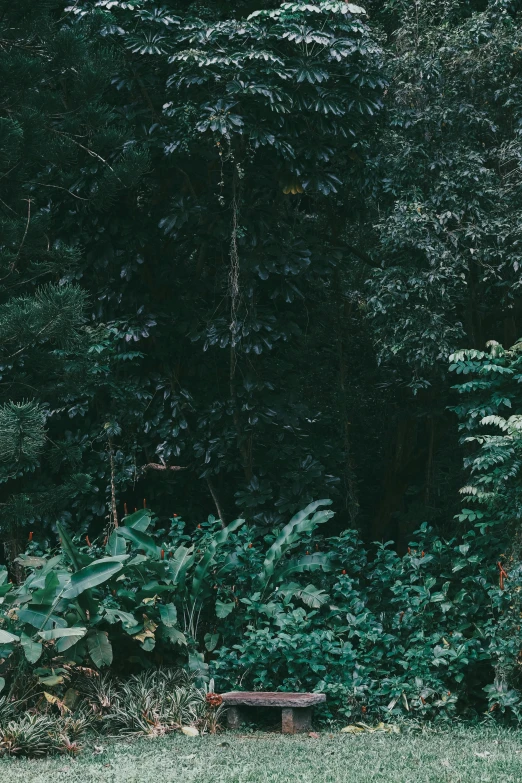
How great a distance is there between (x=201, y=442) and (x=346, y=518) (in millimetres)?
2647

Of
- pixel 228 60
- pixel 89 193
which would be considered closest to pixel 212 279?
pixel 89 193

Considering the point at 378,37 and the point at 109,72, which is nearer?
the point at 109,72

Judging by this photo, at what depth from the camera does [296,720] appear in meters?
5.38

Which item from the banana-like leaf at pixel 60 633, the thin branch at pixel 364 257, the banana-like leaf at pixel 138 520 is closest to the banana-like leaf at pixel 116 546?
the banana-like leaf at pixel 138 520

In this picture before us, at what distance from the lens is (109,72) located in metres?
6.01

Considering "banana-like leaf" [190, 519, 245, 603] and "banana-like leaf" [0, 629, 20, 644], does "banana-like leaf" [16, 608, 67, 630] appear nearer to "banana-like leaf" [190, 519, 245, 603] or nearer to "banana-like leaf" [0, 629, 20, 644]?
"banana-like leaf" [0, 629, 20, 644]

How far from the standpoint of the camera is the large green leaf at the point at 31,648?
5.09m

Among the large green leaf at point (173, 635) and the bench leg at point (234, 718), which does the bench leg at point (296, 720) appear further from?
the large green leaf at point (173, 635)

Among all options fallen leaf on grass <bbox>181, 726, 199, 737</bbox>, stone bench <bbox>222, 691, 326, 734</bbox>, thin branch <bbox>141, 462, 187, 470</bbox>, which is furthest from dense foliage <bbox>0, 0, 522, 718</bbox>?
fallen leaf on grass <bbox>181, 726, 199, 737</bbox>

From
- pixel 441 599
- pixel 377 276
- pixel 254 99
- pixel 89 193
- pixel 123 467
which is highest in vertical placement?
pixel 254 99

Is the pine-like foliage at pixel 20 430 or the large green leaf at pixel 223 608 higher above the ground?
the pine-like foliage at pixel 20 430

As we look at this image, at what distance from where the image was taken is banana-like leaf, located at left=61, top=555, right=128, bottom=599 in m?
5.40

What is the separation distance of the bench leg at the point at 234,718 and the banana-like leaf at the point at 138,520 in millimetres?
1446

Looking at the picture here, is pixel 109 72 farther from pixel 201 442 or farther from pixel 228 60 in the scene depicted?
pixel 201 442
